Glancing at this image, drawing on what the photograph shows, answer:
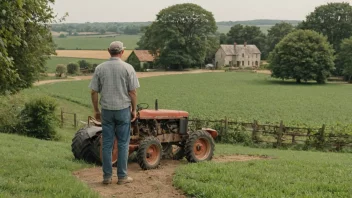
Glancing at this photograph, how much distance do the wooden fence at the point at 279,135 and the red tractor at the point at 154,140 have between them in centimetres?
1103

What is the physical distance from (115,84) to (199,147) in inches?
159

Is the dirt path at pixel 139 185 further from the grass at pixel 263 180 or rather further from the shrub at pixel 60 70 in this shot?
the shrub at pixel 60 70

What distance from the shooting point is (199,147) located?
34.3 ft

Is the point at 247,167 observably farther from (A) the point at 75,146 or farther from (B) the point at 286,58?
(B) the point at 286,58

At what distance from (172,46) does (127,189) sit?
8059cm

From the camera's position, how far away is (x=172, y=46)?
86562 millimetres

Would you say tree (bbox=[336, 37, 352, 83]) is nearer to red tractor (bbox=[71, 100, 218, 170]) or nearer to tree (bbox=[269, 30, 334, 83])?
tree (bbox=[269, 30, 334, 83])

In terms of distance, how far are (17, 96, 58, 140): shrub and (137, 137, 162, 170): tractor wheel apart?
1010cm

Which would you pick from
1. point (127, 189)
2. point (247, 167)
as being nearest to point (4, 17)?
point (127, 189)

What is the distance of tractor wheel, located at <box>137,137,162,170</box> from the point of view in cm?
883

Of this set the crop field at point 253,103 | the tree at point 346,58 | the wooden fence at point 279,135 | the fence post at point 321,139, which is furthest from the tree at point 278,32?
the fence post at point 321,139

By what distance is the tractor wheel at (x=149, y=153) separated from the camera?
8828 millimetres

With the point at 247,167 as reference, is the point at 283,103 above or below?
below

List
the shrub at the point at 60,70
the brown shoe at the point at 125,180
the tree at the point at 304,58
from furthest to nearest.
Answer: the shrub at the point at 60,70
the tree at the point at 304,58
the brown shoe at the point at 125,180
